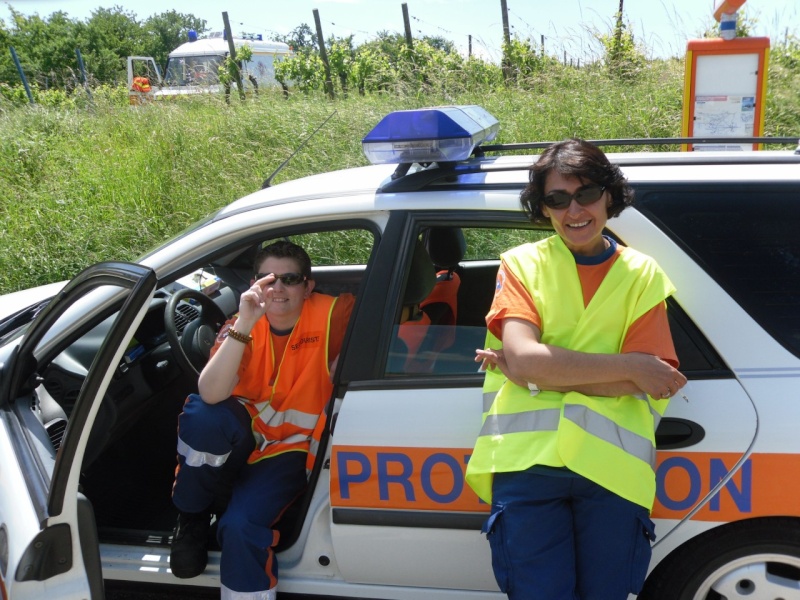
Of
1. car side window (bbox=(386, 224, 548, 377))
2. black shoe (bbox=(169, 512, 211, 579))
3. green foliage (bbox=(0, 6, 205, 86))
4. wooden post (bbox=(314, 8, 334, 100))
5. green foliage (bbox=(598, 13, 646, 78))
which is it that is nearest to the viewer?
car side window (bbox=(386, 224, 548, 377))

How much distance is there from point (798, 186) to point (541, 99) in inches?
246

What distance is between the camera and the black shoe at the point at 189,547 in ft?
7.60

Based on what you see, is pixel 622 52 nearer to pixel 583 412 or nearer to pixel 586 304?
pixel 586 304

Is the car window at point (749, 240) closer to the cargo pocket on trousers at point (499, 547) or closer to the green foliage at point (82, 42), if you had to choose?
the cargo pocket on trousers at point (499, 547)

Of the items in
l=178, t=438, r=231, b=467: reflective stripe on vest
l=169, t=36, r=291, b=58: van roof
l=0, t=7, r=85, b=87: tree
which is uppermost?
l=0, t=7, r=85, b=87: tree

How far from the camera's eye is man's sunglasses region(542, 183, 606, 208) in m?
1.94

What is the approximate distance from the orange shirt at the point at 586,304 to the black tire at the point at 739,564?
513mm

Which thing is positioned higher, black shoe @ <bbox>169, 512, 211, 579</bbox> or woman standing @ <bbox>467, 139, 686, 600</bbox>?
woman standing @ <bbox>467, 139, 686, 600</bbox>

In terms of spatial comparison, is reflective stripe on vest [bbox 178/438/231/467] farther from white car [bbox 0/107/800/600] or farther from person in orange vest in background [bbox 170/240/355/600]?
white car [bbox 0/107/800/600]

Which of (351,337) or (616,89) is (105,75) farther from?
(351,337)

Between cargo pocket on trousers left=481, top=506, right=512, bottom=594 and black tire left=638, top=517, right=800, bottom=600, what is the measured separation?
509mm

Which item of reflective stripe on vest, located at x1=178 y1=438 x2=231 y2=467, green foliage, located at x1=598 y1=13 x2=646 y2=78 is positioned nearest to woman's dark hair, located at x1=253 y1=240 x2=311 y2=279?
reflective stripe on vest, located at x1=178 y1=438 x2=231 y2=467

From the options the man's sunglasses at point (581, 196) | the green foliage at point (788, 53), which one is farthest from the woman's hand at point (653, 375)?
the green foliage at point (788, 53)

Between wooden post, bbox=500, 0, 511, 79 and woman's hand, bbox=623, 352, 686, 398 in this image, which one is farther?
wooden post, bbox=500, 0, 511, 79
